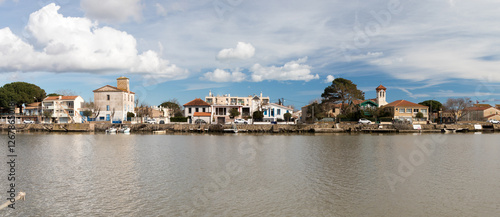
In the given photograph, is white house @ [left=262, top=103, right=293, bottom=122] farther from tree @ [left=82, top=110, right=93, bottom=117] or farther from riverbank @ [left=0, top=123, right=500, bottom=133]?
tree @ [left=82, top=110, right=93, bottom=117]

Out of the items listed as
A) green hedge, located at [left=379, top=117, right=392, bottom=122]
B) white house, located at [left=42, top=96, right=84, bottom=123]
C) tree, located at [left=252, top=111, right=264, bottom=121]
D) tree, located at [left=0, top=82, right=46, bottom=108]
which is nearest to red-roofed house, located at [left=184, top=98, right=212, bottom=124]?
tree, located at [left=252, top=111, right=264, bottom=121]

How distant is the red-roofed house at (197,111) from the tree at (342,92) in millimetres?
28500

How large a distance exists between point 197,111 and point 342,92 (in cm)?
3493

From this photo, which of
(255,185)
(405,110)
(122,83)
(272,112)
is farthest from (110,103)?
(405,110)

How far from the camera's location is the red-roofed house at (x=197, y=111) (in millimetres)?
76188

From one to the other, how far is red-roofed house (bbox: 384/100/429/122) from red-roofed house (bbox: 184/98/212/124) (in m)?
43.5

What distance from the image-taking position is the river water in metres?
14.1

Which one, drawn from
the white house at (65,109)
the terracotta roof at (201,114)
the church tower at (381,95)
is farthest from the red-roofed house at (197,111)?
the church tower at (381,95)

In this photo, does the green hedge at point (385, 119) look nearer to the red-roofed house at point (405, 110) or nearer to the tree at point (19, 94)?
the red-roofed house at point (405, 110)

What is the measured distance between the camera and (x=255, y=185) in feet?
59.8

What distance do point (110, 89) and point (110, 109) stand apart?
489cm

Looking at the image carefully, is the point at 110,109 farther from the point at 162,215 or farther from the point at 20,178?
the point at 162,215

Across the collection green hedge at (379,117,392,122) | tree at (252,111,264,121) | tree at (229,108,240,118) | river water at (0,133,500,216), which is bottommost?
river water at (0,133,500,216)

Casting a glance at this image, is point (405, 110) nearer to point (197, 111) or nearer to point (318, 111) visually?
point (318, 111)
